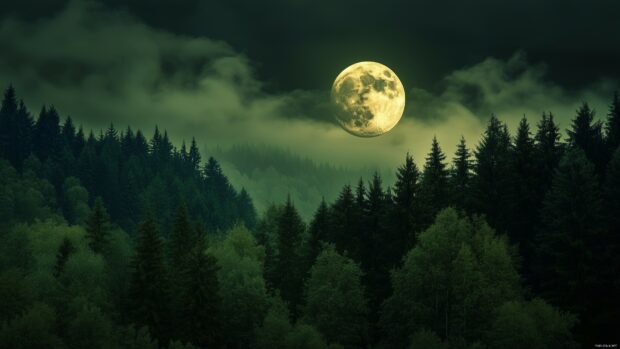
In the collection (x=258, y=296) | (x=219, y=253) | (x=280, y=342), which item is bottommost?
(x=280, y=342)

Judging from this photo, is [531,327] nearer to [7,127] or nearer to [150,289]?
[150,289]

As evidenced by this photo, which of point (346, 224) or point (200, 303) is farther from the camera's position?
point (346, 224)

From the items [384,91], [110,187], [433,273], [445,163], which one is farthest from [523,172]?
[110,187]

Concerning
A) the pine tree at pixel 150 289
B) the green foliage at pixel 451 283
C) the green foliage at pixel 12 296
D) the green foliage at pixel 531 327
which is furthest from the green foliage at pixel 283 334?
the green foliage at pixel 12 296

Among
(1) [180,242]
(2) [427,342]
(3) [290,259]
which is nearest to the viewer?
(2) [427,342]

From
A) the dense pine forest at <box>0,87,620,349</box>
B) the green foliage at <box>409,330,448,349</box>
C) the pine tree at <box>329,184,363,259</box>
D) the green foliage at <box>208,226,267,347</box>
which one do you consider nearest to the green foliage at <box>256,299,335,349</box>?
the dense pine forest at <box>0,87,620,349</box>

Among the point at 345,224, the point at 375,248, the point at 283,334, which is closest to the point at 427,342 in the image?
the point at 283,334

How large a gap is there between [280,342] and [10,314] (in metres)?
24.8

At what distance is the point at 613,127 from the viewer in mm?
73688

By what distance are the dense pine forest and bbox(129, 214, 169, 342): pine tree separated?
0.34 feet

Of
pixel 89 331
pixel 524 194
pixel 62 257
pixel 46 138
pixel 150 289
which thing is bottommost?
pixel 89 331

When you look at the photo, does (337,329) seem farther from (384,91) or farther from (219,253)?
(384,91)

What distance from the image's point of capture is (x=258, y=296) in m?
66.8

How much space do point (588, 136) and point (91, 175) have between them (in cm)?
11944
